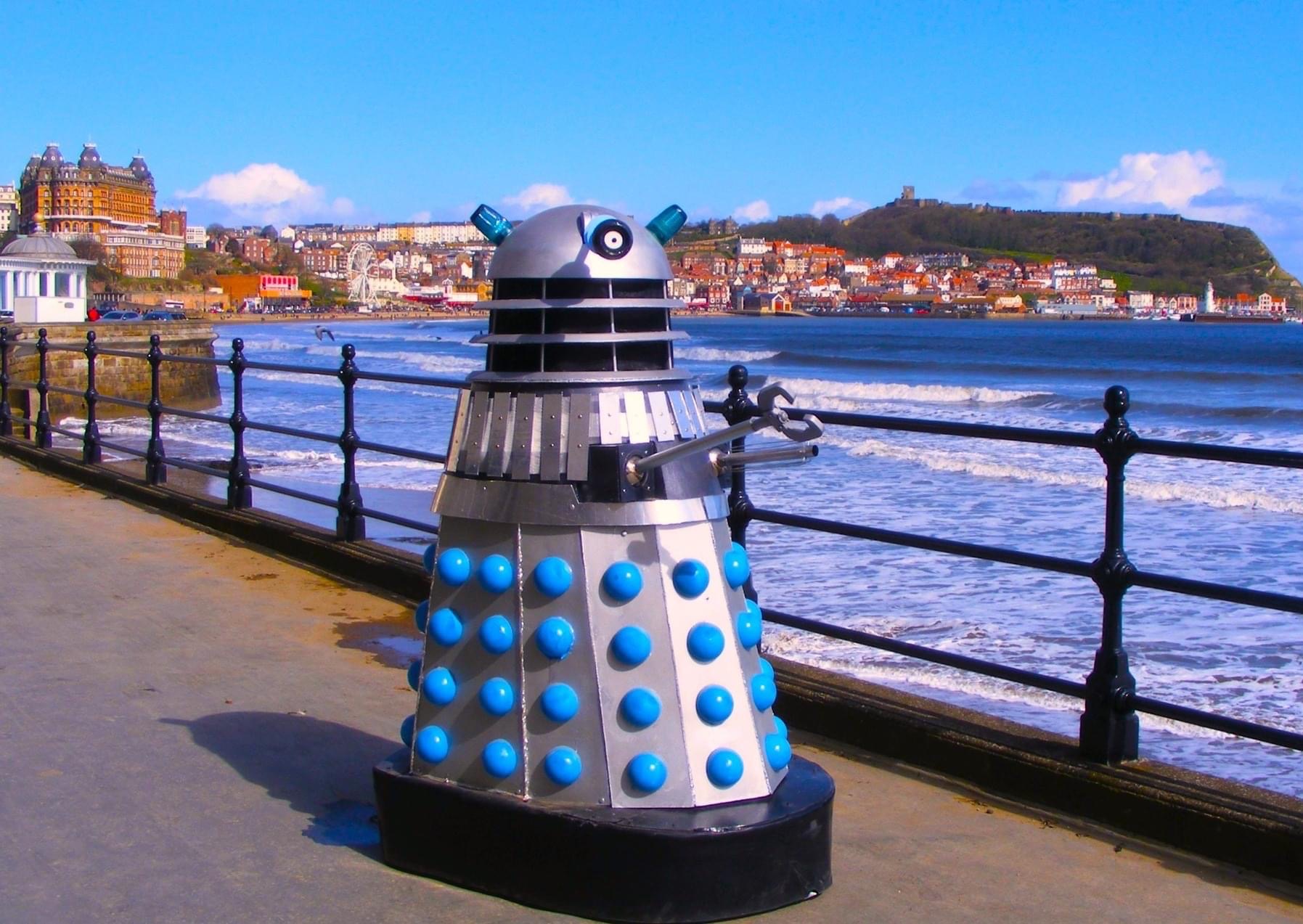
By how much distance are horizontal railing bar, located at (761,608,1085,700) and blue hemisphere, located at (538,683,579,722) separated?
1606mm

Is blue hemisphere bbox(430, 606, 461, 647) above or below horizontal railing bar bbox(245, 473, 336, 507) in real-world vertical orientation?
above

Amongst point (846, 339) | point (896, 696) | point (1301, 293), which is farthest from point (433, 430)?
point (1301, 293)

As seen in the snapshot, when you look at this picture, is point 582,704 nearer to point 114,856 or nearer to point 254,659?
point 114,856

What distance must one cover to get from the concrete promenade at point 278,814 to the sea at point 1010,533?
2.13m

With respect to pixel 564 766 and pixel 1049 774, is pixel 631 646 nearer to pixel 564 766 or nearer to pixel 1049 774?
pixel 564 766

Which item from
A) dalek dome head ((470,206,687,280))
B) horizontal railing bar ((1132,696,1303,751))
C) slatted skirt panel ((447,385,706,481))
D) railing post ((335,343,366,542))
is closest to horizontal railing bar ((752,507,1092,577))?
horizontal railing bar ((1132,696,1303,751))

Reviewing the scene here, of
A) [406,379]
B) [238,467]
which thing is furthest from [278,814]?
[238,467]

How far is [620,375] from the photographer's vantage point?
10.6 feet

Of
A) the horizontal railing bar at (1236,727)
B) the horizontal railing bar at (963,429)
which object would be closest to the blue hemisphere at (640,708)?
the horizontal railing bar at (963,429)

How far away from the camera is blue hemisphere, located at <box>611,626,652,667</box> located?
10.2ft

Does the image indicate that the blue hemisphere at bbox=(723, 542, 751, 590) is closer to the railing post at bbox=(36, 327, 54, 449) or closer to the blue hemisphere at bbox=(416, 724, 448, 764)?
the blue hemisphere at bbox=(416, 724, 448, 764)

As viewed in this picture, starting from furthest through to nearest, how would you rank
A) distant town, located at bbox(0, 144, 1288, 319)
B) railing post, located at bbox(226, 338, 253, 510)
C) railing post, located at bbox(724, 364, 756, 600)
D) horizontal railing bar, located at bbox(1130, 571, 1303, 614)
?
distant town, located at bbox(0, 144, 1288, 319) → railing post, located at bbox(226, 338, 253, 510) → railing post, located at bbox(724, 364, 756, 600) → horizontal railing bar, located at bbox(1130, 571, 1303, 614)

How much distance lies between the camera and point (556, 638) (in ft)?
10.2

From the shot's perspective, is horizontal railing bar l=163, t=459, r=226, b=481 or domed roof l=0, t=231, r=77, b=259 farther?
domed roof l=0, t=231, r=77, b=259
